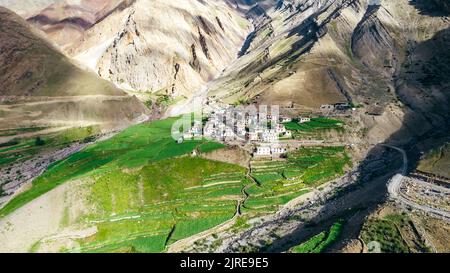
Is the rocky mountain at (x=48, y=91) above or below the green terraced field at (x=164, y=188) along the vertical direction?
above

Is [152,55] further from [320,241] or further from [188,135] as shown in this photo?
[320,241]

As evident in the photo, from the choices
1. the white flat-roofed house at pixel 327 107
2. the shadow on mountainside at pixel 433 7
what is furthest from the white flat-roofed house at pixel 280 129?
the shadow on mountainside at pixel 433 7

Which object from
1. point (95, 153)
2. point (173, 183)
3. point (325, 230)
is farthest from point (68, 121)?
point (325, 230)

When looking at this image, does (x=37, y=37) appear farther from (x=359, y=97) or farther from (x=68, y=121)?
(x=359, y=97)

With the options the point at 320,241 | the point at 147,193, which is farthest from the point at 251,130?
the point at 320,241

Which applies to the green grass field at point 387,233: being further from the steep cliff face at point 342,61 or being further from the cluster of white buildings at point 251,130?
the steep cliff face at point 342,61

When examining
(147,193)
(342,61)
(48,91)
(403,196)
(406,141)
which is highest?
(342,61)

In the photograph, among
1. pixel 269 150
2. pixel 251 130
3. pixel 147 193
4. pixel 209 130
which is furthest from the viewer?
pixel 209 130
